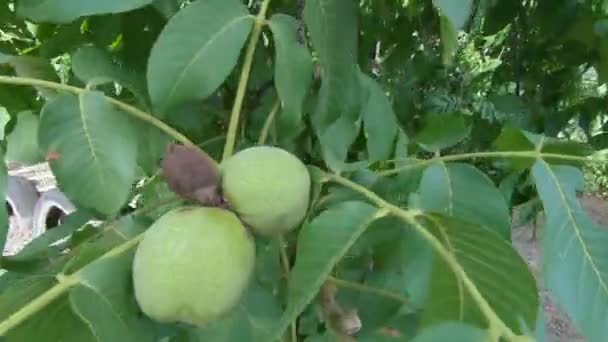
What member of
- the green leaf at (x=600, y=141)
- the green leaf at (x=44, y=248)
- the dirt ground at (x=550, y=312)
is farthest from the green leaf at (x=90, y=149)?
the dirt ground at (x=550, y=312)

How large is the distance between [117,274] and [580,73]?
1308mm

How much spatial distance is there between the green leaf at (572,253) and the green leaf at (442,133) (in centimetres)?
24

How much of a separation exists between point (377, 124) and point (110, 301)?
1.59 feet

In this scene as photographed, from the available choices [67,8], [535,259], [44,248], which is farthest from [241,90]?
[535,259]

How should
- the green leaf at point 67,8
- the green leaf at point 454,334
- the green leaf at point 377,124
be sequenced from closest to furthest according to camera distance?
Result: the green leaf at point 454,334 < the green leaf at point 67,8 < the green leaf at point 377,124

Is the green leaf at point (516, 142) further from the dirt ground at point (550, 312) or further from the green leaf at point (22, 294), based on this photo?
the dirt ground at point (550, 312)

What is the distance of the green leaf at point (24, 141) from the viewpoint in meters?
0.92

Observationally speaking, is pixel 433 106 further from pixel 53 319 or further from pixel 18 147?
pixel 53 319

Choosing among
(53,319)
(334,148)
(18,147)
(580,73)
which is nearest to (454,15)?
(334,148)

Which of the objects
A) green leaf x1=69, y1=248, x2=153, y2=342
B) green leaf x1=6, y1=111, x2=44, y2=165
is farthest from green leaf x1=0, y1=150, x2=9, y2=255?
green leaf x1=6, y1=111, x2=44, y2=165

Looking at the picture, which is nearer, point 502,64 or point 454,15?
point 454,15

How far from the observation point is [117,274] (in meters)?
0.65

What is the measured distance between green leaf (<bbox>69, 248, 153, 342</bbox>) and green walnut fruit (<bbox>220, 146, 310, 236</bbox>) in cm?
10

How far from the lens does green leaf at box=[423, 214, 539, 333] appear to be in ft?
1.95
